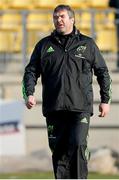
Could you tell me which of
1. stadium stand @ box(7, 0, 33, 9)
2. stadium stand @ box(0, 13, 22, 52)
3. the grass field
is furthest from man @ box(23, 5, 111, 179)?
stadium stand @ box(7, 0, 33, 9)

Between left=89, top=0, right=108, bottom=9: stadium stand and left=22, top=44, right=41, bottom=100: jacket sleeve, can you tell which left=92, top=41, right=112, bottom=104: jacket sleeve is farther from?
left=89, top=0, right=108, bottom=9: stadium stand

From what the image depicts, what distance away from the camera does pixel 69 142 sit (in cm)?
755

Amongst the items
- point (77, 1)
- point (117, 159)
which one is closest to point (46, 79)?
point (117, 159)

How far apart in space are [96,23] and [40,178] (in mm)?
3715

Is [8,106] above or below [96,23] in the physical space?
below

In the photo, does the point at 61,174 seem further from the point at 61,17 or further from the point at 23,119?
the point at 23,119

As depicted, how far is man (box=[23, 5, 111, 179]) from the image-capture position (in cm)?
748

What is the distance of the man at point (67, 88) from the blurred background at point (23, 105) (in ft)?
16.9

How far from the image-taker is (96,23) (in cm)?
1446

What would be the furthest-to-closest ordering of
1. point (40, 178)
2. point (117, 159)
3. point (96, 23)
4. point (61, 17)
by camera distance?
point (96, 23), point (117, 159), point (40, 178), point (61, 17)

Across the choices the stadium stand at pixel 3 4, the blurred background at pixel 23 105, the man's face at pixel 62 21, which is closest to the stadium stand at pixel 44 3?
the stadium stand at pixel 3 4

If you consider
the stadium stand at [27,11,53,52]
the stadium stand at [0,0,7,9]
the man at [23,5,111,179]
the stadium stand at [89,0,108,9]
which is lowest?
the stadium stand at [27,11,53,52]

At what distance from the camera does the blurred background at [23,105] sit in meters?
13.0

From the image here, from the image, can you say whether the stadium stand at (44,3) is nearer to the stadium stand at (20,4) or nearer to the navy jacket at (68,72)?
the stadium stand at (20,4)
